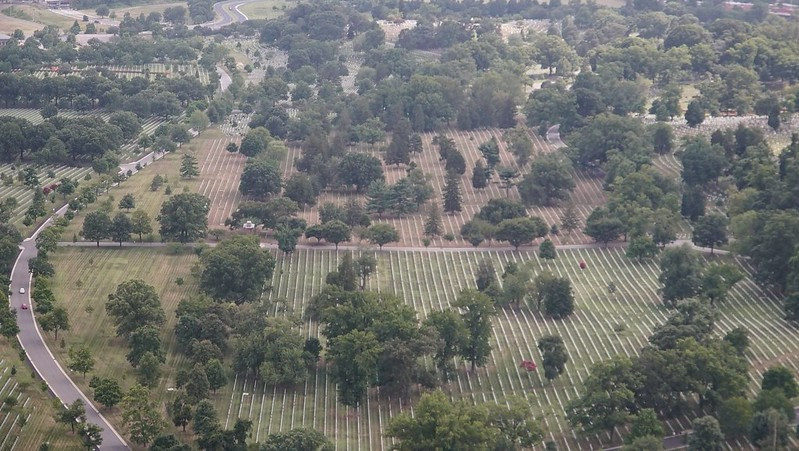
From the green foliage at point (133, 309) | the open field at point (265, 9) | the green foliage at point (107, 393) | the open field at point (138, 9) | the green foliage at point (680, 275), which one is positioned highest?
the green foliage at point (107, 393)

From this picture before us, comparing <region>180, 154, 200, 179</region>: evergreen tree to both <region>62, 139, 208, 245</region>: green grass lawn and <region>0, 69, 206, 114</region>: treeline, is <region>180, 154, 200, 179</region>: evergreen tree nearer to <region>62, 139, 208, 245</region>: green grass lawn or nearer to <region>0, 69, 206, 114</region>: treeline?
<region>62, 139, 208, 245</region>: green grass lawn

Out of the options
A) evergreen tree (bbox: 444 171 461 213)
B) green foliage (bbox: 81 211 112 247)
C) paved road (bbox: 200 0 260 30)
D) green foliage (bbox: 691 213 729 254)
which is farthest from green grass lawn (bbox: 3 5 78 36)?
green foliage (bbox: 691 213 729 254)

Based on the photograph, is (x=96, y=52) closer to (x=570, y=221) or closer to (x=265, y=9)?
(x=265, y=9)

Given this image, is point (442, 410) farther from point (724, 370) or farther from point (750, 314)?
point (750, 314)

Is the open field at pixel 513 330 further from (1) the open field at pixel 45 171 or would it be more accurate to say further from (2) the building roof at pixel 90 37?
(2) the building roof at pixel 90 37

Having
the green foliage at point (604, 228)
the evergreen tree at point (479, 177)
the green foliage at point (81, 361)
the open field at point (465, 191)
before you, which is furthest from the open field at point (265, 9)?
the green foliage at point (81, 361)

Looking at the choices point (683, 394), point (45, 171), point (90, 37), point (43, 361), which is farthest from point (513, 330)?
point (90, 37)
